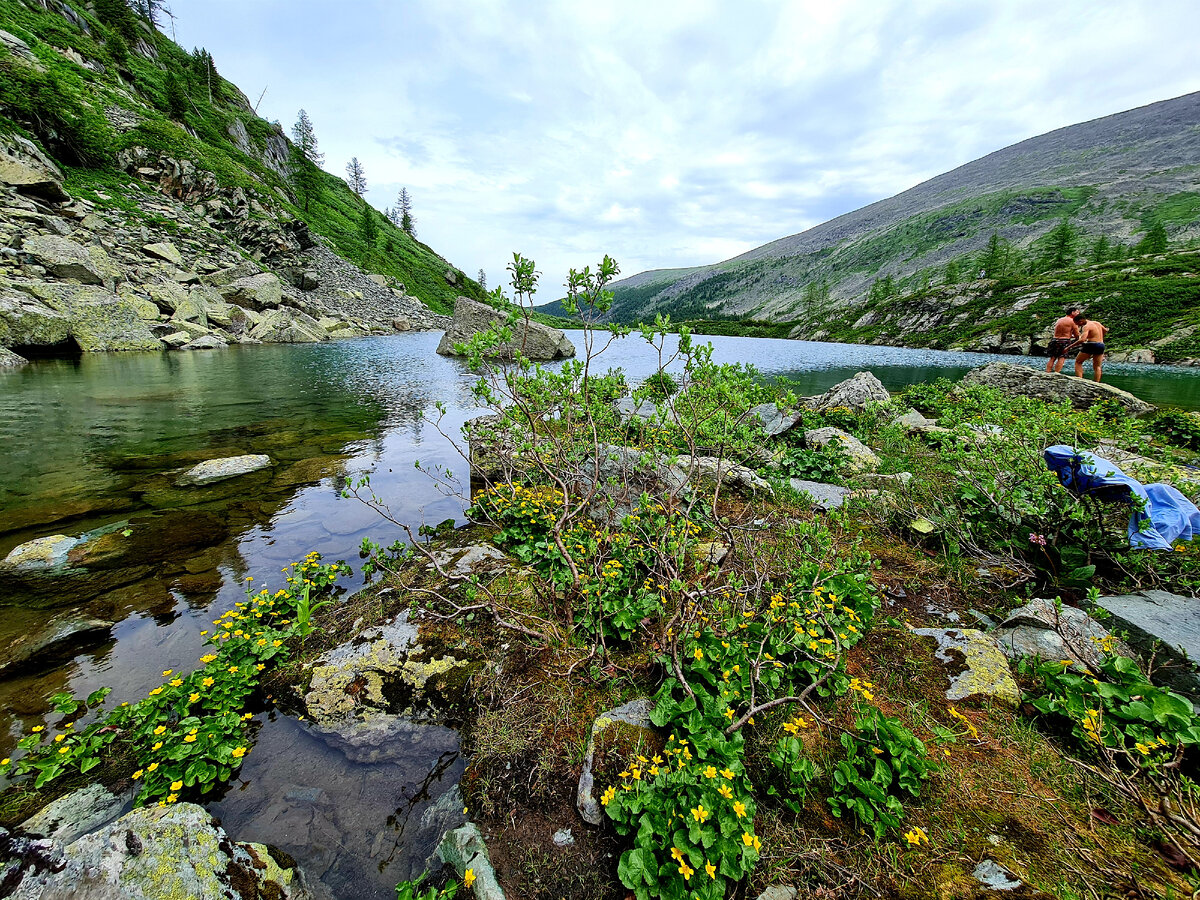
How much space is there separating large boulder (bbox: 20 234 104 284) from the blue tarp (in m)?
40.3

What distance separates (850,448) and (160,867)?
1082cm

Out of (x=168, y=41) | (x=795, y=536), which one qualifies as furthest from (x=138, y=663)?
(x=168, y=41)

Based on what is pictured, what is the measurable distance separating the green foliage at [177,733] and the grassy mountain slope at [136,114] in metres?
48.0

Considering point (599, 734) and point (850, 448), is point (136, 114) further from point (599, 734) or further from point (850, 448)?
point (599, 734)

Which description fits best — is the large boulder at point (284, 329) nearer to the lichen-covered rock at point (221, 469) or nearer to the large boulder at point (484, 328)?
the large boulder at point (484, 328)

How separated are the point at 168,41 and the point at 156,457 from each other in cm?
12168

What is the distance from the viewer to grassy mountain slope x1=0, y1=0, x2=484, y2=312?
115ft

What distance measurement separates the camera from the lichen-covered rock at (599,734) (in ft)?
9.93

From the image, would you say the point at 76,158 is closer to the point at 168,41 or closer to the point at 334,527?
the point at 334,527

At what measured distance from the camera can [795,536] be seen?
5.87 meters

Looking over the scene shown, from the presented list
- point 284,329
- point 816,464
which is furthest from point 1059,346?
point 284,329

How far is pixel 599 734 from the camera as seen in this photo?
3.32 meters

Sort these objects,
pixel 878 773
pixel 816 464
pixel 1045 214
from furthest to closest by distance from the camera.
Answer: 1. pixel 1045 214
2. pixel 816 464
3. pixel 878 773

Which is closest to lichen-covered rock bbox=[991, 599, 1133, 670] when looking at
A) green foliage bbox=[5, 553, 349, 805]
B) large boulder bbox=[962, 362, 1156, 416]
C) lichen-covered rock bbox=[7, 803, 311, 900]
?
lichen-covered rock bbox=[7, 803, 311, 900]
